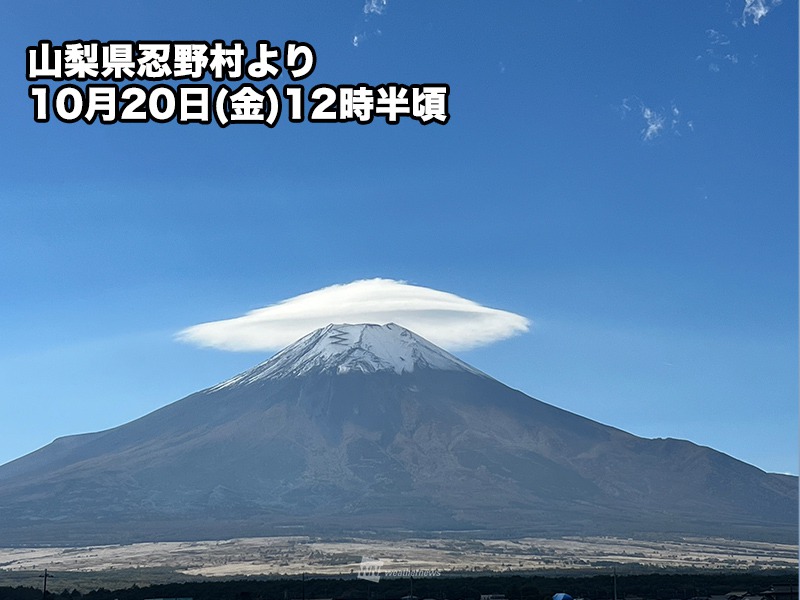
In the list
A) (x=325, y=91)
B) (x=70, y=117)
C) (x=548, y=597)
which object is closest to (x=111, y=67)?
(x=70, y=117)

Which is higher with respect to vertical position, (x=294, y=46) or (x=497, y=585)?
(x=294, y=46)

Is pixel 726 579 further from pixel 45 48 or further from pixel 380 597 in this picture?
pixel 45 48

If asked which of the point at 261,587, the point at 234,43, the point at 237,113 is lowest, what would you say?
the point at 261,587

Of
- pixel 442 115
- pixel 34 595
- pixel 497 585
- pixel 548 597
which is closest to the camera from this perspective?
pixel 442 115

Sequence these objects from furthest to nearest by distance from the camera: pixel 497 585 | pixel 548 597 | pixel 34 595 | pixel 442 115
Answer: pixel 497 585
pixel 34 595
pixel 548 597
pixel 442 115

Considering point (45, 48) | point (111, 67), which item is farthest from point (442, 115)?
point (45, 48)

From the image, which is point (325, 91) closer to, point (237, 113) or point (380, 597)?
point (237, 113)

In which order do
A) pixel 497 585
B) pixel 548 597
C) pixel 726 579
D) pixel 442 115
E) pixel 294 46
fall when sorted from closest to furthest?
pixel 294 46, pixel 442 115, pixel 548 597, pixel 497 585, pixel 726 579

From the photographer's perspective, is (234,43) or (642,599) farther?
(642,599)

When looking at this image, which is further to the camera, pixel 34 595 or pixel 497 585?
pixel 497 585
